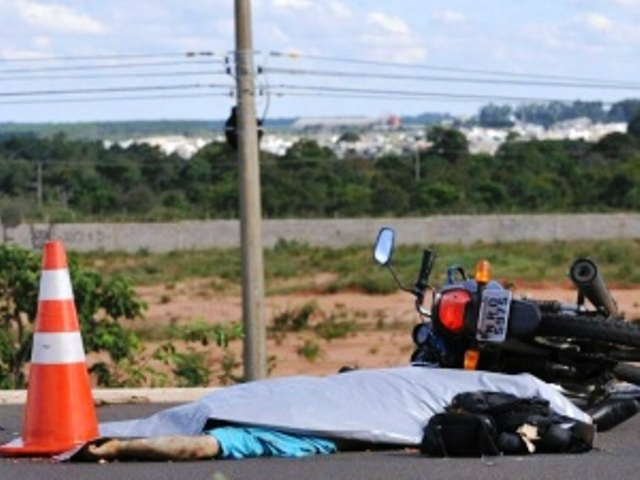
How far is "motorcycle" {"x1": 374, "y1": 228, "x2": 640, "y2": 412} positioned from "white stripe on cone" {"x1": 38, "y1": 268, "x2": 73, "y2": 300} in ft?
5.64

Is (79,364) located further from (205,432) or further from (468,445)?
(468,445)

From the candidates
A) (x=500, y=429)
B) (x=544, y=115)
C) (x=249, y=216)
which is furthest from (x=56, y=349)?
(x=544, y=115)

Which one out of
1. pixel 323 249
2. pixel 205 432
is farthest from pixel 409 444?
pixel 323 249

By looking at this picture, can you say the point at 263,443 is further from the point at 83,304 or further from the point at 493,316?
Result: the point at 83,304

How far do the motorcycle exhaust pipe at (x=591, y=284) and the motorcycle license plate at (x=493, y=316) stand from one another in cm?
45

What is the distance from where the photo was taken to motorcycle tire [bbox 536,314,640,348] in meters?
9.97

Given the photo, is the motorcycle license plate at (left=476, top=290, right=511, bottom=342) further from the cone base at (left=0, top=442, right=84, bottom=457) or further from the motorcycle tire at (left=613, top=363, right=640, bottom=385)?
the cone base at (left=0, top=442, right=84, bottom=457)

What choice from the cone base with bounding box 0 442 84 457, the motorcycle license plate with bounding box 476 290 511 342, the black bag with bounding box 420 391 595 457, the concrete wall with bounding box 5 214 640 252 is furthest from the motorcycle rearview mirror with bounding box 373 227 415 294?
the concrete wall with bounding box 5 214 640 252

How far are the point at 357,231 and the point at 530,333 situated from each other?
2051 inches

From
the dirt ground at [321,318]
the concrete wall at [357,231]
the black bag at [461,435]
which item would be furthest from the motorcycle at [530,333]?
the concrete wall at [357,231]

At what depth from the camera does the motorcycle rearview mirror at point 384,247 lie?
10.4 meters

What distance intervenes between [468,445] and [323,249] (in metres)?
51.2

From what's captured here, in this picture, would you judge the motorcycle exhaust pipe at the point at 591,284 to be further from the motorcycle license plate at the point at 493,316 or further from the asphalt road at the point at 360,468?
the asphalt road at the point at 360,468

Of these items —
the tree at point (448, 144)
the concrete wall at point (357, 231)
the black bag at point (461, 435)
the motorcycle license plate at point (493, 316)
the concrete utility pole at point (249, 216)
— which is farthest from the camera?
the tree at point (448, 144)
